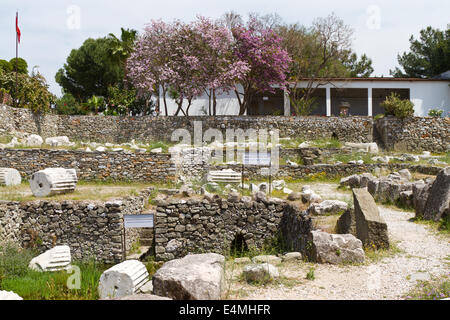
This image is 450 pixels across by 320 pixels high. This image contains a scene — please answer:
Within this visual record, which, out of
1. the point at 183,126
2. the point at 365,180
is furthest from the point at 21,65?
the point at 365,180

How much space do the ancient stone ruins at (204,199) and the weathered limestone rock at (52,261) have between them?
0.02 m

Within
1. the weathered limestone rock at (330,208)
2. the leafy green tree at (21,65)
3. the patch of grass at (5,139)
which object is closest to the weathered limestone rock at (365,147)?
the weathered limestone rock at (330,208)

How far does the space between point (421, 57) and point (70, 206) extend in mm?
35288

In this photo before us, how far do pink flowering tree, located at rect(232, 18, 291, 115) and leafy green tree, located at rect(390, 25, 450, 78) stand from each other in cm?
1743

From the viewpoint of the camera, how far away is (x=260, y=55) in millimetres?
24641

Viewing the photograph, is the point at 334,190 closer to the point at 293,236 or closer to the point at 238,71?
the point at 293,236

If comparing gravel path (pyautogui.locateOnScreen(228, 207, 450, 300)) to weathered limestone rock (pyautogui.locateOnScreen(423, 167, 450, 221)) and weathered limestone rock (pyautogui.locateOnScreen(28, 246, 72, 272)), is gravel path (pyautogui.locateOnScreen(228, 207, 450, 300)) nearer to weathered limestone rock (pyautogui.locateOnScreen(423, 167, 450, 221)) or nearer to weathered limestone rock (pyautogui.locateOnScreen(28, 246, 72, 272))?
weathered limestone rock (pyautogui.locateOnScreen(423, 167, 450, 221))

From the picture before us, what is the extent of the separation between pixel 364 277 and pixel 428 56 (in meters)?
36.0

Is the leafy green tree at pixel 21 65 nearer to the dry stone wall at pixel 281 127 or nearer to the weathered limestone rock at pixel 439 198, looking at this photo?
the dry stone wall at pixel 281 127

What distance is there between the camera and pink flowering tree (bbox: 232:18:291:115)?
24625 millimetres

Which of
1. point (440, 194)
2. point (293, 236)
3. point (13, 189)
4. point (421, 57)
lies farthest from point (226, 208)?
point (421, 57)

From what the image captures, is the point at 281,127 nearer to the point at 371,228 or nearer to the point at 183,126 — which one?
the point at 183,126

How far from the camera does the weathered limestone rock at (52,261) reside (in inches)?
362

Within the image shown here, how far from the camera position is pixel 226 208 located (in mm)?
12016
